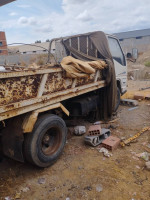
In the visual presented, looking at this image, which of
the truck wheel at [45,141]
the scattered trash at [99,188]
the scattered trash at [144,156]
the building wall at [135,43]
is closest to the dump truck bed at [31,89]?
the truck wheel at [45,141]

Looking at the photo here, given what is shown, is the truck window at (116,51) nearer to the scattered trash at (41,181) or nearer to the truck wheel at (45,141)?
the truck wheel at (45,141)

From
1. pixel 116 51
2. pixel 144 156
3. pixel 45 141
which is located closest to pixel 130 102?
pixel 116 51

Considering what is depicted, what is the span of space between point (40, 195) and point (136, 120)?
365cm

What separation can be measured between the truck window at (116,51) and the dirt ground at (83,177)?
2744mm

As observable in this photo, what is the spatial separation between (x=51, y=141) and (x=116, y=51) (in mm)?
3576

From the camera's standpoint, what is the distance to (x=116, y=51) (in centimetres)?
514

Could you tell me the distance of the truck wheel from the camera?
2584 millimetres

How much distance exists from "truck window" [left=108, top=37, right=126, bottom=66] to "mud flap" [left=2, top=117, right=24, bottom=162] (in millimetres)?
3561

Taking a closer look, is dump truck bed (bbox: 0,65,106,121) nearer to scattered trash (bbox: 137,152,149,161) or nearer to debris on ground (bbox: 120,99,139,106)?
scattered trash (bbox: 137,152,149,161)

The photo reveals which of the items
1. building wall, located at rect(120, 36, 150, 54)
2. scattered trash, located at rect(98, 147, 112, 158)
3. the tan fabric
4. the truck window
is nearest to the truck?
the tan fabric

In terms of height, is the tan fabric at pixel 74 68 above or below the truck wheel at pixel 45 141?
above

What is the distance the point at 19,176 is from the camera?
8.92ft

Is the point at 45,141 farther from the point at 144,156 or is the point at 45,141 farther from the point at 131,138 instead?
the point at 131,138

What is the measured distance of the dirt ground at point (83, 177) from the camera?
2.31 meters
